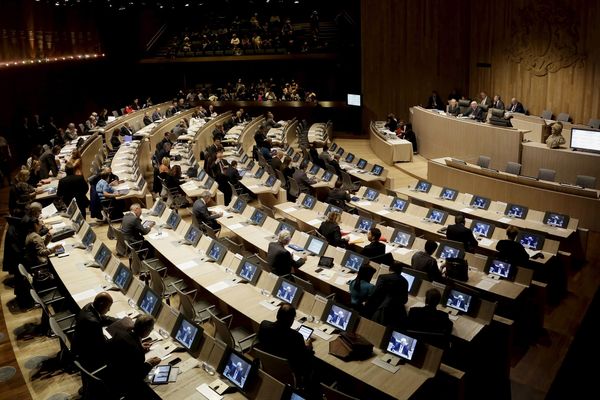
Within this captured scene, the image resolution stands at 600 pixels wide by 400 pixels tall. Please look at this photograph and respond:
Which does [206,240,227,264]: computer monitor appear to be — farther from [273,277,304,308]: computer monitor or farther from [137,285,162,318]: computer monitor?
[137,285,162,318]: computer monitor

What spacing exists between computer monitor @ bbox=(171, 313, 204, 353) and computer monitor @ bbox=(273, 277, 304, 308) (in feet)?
4.88

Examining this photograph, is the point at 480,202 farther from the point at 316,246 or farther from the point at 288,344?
the point at 288,344

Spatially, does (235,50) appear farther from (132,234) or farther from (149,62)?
(132,234)

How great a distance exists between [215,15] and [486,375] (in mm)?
28363

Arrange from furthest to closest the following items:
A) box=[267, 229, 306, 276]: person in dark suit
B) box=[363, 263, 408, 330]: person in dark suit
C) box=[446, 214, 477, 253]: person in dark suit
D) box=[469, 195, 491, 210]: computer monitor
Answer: box=[469, 195, 491, 210]: computer monitor → box=[446, 214, 477, 253]: person in dark suit → box=[267, 229, 306, 276]: person in dark suit → box=[363, 263, 408, 330]: person in dark suit

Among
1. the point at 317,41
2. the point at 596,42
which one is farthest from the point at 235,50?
the point at 596,42

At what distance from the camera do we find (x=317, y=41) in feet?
86.0

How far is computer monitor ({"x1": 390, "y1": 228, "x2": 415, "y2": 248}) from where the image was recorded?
30.9 ft

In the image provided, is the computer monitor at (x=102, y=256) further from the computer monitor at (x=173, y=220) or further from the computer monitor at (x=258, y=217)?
the computer monitor at (x=258, y=217)

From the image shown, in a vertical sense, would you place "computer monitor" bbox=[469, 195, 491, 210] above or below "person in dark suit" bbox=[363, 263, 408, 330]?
below

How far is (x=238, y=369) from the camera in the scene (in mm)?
5594

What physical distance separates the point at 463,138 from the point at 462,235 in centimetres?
786

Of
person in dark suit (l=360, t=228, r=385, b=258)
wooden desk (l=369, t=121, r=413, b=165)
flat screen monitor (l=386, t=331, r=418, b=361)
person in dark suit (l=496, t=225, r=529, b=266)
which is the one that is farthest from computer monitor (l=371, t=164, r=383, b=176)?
flat screen monitor (l=386, t=331, r=418, b=361)

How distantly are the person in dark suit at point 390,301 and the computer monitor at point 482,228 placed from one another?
3.17 m
